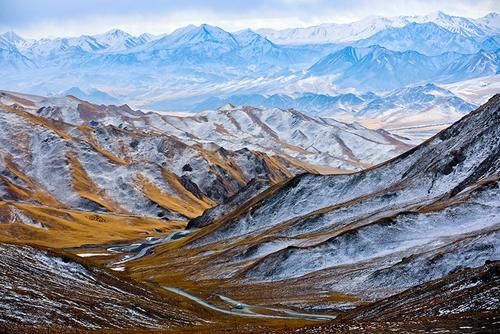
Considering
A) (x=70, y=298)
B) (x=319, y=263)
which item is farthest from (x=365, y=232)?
(x=70, y=298)

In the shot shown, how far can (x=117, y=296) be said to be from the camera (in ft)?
243

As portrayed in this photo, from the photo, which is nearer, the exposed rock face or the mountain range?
the exposed rock face

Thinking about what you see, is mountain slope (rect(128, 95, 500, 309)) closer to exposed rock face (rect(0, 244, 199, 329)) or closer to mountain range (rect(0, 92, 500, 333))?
mountain range (rect(0, 92, 500, 333))

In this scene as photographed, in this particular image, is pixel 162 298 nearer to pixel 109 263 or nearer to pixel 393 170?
pixel 109 263

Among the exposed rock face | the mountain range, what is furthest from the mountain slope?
the exposed rock face

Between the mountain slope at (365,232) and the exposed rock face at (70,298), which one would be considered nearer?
the exposed rock face at (70,298)

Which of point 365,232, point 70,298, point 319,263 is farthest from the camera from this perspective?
point 365,232

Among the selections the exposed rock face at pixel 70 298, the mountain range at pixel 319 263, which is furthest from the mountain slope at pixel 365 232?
the exposed rock face at pixel 70 298

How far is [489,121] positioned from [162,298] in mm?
94631

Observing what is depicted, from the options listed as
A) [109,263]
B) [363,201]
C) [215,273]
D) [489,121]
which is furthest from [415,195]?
[109,263]

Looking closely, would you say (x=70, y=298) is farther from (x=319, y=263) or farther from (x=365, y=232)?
(x=365, y=232)

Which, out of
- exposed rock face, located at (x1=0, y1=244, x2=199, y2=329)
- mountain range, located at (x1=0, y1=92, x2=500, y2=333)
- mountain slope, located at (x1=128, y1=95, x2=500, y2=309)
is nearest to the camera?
exposed rock face, located at (x1=0, y1=244, x2=199, y2=329)

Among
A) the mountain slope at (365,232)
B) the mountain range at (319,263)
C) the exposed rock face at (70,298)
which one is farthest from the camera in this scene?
the mountain slope at (365,232)

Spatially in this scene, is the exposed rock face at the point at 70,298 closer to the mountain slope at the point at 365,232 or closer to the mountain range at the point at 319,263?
the mountain range at the point at 319,263
